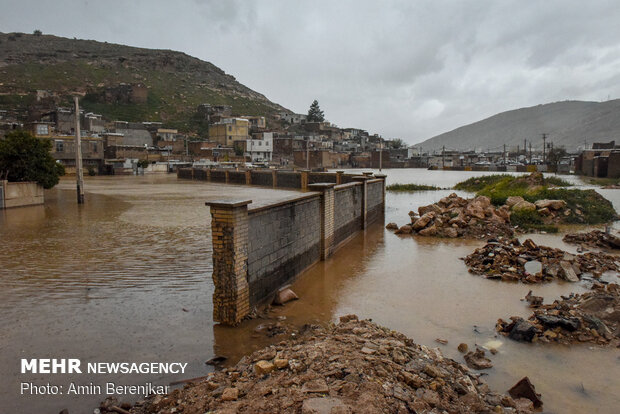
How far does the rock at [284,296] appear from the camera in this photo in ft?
23.3

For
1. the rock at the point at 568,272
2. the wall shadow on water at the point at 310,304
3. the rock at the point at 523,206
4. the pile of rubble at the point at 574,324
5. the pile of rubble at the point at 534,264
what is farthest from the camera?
the rock at the point at 523,206

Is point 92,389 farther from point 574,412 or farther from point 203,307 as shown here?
point 574,412

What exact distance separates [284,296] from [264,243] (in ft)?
3.48

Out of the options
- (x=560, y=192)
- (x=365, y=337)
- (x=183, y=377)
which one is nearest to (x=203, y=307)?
(x=183, y=377)

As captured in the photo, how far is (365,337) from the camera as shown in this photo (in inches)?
188

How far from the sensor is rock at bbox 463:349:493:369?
491 cm

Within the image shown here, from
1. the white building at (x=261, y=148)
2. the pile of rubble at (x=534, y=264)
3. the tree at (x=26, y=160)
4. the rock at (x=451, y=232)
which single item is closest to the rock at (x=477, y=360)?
the pile of rubble at (x=534, y=264)

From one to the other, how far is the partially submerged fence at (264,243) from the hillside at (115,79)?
91037mm

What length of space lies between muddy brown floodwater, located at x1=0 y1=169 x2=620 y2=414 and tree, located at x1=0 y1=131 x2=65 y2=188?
8720 millimetres

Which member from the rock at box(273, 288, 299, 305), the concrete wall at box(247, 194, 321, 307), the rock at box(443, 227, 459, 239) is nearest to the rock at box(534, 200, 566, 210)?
the rock at box(443, 227, 459, 239)

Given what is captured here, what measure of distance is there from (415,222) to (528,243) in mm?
4978

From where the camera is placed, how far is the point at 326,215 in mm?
10539

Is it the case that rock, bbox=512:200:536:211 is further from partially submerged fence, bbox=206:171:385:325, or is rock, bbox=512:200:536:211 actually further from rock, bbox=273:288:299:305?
rock, bbox=273:288:299:305

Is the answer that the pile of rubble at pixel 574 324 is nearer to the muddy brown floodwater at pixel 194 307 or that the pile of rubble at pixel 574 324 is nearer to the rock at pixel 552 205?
the muddy brown floodwater at pixel 194 307
